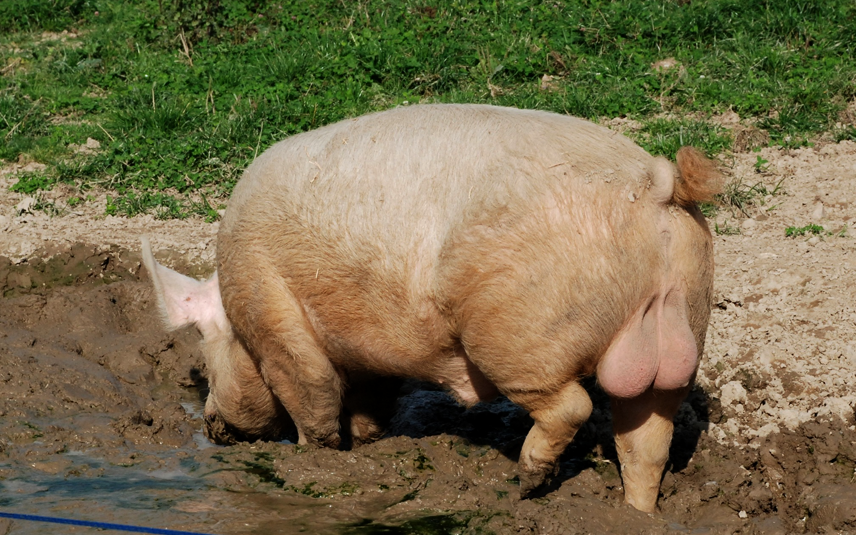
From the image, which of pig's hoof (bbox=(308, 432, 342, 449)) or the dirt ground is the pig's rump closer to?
the dirt ground

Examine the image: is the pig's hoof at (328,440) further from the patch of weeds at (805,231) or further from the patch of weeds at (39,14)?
the patch of weeds at (39,14)

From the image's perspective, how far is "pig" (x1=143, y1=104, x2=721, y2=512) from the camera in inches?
156

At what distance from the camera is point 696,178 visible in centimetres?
392

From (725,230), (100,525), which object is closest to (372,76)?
(725,230)

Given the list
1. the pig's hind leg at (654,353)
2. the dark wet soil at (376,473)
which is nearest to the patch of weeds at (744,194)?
the dark wet soil at (376,473)

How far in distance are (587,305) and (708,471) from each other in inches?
61.1

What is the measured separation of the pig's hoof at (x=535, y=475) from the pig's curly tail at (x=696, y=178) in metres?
1.37

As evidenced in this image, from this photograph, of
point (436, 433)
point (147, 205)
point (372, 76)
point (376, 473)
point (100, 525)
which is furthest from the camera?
point (372, 76)

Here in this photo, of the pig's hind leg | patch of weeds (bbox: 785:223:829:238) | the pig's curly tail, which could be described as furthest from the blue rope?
patch of weeds (bbox: 785:223:829:238)

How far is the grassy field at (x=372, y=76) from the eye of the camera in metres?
8.30

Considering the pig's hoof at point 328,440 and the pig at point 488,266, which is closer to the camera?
the pig at point 488,266

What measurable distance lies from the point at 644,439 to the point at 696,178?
1.29 meters

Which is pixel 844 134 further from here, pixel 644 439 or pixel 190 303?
pixel 190 303

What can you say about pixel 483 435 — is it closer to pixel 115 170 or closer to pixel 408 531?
pixel 408 531
